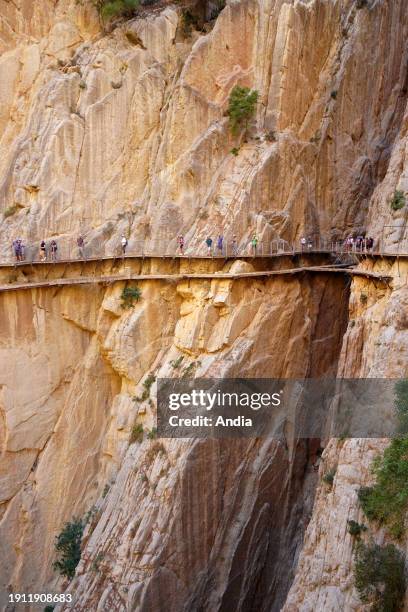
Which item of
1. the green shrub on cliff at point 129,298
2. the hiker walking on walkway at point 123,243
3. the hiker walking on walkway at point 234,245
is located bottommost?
Result: the green shrub on cliff at point 129,298

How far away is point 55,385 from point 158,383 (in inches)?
155

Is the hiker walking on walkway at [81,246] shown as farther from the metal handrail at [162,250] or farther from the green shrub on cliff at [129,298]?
the green shrub on cliff at [129,298]

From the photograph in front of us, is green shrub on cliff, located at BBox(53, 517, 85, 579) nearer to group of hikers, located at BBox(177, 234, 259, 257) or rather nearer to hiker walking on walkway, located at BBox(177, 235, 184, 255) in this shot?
hiker walking on walkway, located at BBox(177, 235, 184, 255)

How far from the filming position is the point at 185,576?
2206cm

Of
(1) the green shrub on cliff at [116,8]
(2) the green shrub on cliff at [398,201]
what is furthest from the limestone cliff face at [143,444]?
(1) the green shrub on cliff at [116,8]

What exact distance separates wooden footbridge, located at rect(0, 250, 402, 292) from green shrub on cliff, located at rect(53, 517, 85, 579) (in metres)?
8.53

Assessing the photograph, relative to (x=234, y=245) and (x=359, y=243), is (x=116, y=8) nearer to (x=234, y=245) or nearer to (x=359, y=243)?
(x=234, y=245)

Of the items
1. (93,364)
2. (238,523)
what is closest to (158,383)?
(93,364)

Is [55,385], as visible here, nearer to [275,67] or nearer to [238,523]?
[238,523]

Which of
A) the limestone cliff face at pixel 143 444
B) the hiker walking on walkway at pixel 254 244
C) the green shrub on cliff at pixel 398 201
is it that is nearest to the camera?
the green shrub on cliff at pixel 398 201

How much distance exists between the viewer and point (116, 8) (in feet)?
90.1

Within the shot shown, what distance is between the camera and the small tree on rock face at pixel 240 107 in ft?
86.1

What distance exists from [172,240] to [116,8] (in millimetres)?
9886

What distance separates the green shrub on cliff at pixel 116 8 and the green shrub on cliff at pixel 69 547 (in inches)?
773
